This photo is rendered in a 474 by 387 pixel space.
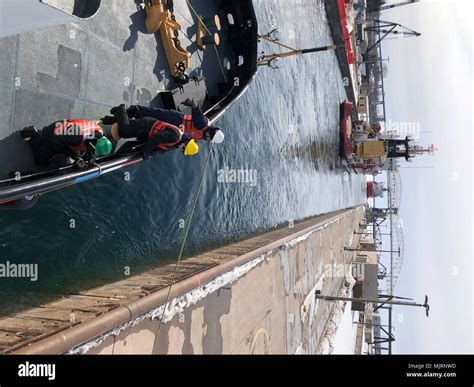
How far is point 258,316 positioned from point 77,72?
651 centimetres

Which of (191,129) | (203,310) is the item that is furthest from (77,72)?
(203,310)

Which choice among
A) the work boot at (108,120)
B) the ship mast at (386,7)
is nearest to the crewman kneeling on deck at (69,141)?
the work boot at (108,120)

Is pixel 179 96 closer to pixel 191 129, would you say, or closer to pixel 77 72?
pixel 191 129

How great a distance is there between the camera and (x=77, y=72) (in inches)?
265

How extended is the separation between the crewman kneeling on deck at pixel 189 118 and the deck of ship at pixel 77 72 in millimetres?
638

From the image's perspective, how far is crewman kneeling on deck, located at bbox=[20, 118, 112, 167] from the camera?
5820 mm

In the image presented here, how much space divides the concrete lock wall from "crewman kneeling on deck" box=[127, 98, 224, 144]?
114 inches

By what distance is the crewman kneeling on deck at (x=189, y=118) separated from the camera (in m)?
7.18

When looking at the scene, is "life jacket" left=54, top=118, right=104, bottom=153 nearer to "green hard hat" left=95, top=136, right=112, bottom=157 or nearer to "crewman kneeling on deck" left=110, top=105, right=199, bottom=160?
"green hard hat" left=95, top=136, right=112, bottom=157

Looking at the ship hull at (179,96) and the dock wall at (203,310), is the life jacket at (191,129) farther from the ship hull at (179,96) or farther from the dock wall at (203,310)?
the dock wall at (203,310)
